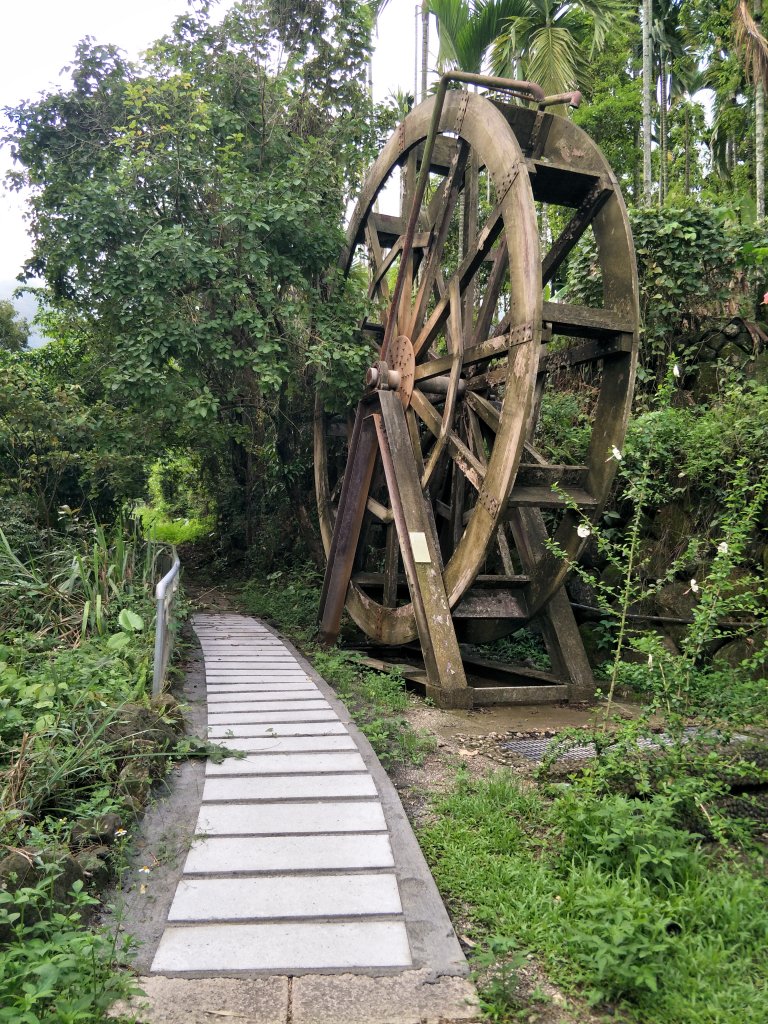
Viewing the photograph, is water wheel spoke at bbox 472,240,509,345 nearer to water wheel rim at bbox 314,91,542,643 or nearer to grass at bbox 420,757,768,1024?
water wheel rim at bbox 314,91,542,643

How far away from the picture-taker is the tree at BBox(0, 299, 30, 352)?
16.7m

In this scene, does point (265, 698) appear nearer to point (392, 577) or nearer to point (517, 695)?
point (517, 695)

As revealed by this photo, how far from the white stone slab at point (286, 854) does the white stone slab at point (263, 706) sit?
63.1 inches

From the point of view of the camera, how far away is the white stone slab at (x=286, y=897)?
2404 mm

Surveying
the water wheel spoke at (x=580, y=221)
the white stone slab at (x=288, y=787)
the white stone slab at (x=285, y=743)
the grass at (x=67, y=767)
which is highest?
the water wheel spoke at (x=580, y=221)

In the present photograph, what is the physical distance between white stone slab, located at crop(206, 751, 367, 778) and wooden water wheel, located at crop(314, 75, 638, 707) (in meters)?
1.33

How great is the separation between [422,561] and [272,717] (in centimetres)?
160


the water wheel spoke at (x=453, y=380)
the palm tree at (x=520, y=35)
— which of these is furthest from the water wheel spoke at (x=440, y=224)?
the palm tree at (x=520, y=35)

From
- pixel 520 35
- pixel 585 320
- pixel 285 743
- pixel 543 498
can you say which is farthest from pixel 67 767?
pixel 520 35

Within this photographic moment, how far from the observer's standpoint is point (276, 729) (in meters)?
4.14

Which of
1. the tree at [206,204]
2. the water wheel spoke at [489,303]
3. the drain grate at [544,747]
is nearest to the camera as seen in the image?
the drain grate at [544,747]

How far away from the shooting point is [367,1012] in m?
1.98

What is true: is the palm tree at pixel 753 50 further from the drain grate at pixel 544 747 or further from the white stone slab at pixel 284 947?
the white stone slab at pixel 284 947

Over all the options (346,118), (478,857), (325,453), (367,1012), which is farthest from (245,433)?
(367,1012)
